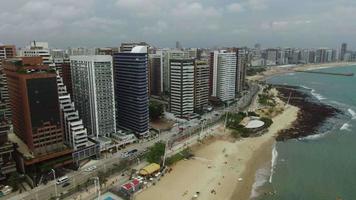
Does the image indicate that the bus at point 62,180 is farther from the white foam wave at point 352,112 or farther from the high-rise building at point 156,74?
the white foam wave at point 352,112

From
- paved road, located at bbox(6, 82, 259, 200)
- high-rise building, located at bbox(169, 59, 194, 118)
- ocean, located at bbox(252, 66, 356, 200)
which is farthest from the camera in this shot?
high-rise building, located at bbox(169, 59, 194, 118)

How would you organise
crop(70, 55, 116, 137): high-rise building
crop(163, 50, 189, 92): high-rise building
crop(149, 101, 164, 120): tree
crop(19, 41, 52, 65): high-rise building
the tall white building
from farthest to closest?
1. crop(163, 50, 189, 92): high-rise building
2. the tall white building
3. crop(149, 101, 164, 120): tree
4. crop(19, 41, 52, 65): high-rise building
5. crop(70, 55, 116, 137): high-rise building

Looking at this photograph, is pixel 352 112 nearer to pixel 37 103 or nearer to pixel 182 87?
pixel 182 87

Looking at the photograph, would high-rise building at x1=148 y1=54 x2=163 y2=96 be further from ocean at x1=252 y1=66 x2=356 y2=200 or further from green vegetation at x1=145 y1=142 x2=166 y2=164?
green vegetation at x1=145 y1=142 x2=166 y2=164

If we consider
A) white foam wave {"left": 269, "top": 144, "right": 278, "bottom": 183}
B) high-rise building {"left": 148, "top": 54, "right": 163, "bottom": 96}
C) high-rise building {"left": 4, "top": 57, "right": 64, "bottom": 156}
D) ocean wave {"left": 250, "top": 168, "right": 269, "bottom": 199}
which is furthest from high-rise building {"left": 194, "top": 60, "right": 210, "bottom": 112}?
high-rise building {"left": 4, "top": 57, "right": 64, "bottom": 156}

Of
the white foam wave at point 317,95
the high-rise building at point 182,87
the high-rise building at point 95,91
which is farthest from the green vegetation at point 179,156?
the white foam wave at point 317,95

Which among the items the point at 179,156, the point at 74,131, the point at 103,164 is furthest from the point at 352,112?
the point at 74,131
